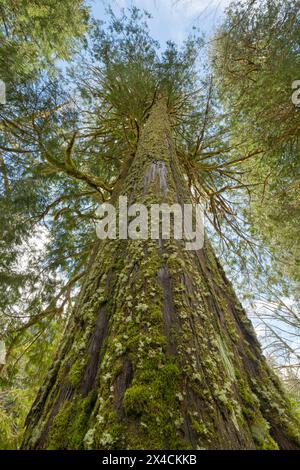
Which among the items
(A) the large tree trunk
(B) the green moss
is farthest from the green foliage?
(B) the green moss

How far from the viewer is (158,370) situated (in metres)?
0.91

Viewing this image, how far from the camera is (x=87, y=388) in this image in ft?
3.20

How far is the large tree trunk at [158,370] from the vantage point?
2.58 feet

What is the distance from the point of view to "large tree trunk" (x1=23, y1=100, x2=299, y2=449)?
2.58 feet

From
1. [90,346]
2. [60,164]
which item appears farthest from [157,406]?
[60,164]

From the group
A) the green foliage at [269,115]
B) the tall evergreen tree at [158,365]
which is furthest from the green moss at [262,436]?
the green foliage at [269,115]

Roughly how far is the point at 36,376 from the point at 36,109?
419 centimetres

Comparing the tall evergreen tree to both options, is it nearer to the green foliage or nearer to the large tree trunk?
the large tree trunk

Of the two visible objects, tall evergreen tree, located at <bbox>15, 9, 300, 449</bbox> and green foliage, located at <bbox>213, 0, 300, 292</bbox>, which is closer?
tall evergreen tree, located at <bbox>15, 9, 300, 449</bbox>

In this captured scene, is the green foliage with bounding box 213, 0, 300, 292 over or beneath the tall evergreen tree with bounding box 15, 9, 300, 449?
over

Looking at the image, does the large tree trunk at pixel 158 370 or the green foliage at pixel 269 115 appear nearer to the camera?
the large tree trunk at pixel 158 370

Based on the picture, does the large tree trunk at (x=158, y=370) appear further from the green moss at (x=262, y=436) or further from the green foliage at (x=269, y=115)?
Answer: the green foliage at (x=269, y=115)

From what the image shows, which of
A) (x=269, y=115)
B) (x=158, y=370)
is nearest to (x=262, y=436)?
(x=158, y=370)

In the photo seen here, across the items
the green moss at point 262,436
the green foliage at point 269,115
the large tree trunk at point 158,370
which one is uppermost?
the green foliage at point 269,115
